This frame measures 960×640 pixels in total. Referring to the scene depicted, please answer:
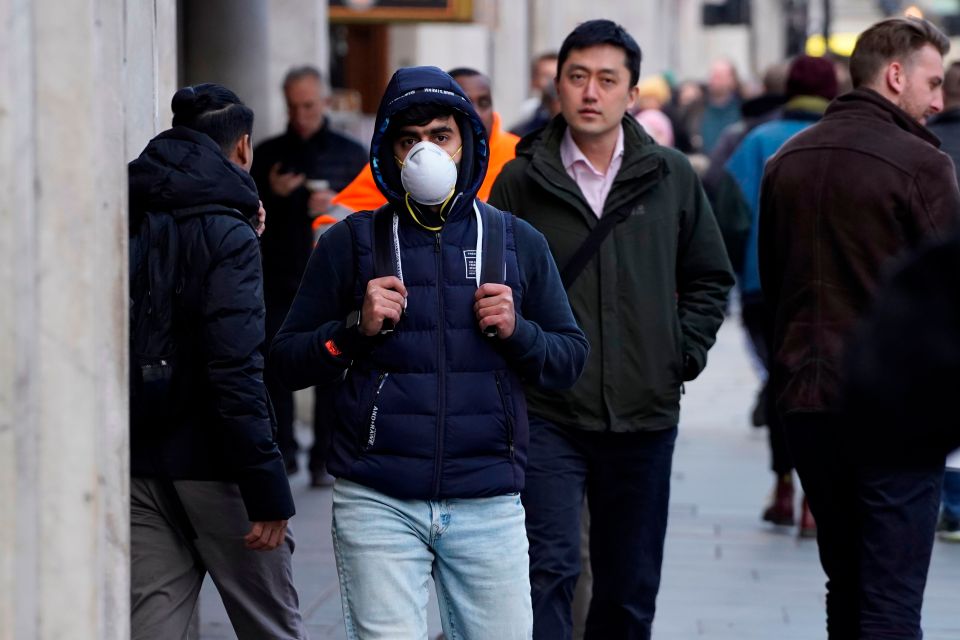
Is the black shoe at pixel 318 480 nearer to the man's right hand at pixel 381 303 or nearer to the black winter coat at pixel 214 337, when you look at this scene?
the black winter coat at pixel 214 337

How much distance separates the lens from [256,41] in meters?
10.5

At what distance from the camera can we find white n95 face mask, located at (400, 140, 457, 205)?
3877 millimetres

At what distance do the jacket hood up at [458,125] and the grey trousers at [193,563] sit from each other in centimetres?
80

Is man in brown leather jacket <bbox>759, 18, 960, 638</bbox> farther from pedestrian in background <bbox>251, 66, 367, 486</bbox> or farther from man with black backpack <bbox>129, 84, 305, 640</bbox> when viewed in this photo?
pedestrian in background <bbox>251, 66, 367, 486</bbox>

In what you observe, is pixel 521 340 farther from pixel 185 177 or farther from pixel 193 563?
pixel 193 563

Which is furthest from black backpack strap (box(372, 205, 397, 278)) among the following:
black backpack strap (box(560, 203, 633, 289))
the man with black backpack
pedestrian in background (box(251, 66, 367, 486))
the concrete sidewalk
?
pedestrian in background (box(251, 66, 367, 486))

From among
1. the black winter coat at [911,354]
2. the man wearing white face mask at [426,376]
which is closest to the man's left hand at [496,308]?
the man wearing white face mask at [426,376]

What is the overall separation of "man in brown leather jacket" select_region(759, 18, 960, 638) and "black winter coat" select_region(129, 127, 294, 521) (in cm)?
154

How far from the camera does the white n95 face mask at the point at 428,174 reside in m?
3.88

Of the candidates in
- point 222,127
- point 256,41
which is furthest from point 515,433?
point 256,41

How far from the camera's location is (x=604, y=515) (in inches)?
201

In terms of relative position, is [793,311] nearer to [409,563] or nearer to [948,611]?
[409,563]

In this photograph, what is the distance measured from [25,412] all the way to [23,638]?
15.7 inches

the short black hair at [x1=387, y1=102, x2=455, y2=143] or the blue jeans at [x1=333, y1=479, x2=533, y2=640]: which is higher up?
the short black hair at [x1=387, y1=102, x2=455, y2=143]
